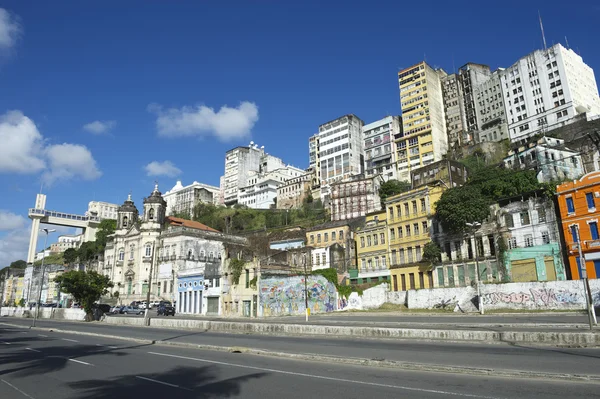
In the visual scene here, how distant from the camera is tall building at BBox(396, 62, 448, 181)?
105375mm

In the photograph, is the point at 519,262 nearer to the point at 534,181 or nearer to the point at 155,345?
the point at 534,181

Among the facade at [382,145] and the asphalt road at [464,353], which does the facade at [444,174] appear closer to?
the asphalt road at [464,353]

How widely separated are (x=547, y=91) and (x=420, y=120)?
28.9 m

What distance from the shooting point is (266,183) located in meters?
142

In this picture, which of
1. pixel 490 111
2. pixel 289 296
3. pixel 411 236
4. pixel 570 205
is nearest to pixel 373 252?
pixel 411 236

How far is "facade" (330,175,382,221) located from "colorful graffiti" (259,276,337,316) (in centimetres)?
4061

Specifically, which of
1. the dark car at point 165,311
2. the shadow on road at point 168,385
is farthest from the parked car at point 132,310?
the shadow on road at point 168,385

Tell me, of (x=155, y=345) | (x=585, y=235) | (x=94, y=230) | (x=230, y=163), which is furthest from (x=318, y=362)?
(x=230, y=163)

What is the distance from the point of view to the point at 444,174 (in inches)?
2352

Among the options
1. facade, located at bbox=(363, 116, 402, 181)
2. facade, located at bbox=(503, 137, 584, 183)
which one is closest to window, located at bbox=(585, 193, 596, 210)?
facade, located at bbox=(503, 137, 584, 183)

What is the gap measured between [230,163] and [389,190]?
3728 inches

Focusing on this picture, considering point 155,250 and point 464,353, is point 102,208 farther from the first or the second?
point 464,353

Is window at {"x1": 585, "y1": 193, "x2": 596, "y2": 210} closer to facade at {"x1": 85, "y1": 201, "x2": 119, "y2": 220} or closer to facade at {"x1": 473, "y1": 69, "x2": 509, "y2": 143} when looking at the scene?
facade at {"x1": 473, "y1": 69, "x2": 509, "y2": 143}

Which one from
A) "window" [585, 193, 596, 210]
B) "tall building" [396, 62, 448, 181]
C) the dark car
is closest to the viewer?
"window" [585, 193, 596, 210]
